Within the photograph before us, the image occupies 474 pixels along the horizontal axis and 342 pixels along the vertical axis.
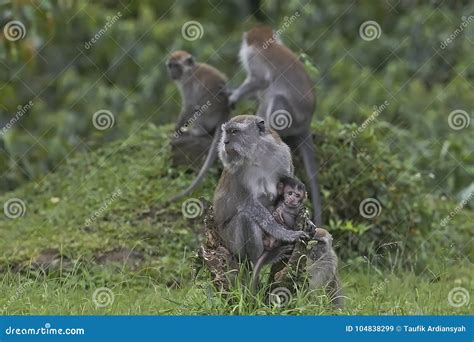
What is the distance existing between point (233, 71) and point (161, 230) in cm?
655

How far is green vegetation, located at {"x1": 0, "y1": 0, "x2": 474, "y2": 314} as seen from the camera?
976 centimetres

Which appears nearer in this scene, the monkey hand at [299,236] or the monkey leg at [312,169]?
the monkey hand at [299,236]

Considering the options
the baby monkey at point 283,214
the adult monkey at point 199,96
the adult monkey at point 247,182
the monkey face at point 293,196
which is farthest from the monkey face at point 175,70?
the monkey face at point 293,196

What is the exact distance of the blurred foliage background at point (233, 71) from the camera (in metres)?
15.0

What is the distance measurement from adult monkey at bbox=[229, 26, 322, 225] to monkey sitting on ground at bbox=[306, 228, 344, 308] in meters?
2.90

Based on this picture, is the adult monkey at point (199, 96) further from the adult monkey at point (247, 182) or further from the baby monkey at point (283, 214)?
the baby monkey at point (283, 214)

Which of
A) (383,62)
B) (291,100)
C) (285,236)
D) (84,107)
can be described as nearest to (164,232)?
(291,100)

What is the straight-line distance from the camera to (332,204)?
1204 centimetres

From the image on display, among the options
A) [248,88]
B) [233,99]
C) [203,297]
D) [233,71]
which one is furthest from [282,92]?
[233,71]

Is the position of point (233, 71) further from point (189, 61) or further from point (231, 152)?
point (231, 152)

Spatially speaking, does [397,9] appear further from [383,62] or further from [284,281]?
[284,281]

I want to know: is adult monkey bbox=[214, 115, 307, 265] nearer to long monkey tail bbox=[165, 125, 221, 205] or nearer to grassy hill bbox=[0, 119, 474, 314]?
grassy hill bbox=[0, 119, 474, 314]

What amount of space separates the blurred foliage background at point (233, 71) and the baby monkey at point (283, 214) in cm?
569

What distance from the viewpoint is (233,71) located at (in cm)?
A: 1766
